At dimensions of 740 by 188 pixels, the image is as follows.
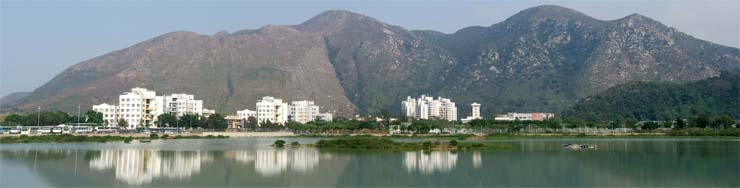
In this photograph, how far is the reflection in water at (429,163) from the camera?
106 ft

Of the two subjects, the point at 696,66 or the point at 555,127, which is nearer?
the point at 555,127

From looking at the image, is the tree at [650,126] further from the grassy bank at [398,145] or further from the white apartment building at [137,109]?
the white apartment building at [137,109]

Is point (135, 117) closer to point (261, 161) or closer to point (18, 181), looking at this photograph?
point (261, 161)

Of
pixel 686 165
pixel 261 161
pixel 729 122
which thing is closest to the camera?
pixel 686 165

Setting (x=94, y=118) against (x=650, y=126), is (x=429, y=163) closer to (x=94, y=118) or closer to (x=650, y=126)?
(x=650, y=126)

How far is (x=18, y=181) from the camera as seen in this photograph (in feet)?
86.2

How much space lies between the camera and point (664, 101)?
132 meters

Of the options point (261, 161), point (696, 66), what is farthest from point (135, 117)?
point (696, 66)

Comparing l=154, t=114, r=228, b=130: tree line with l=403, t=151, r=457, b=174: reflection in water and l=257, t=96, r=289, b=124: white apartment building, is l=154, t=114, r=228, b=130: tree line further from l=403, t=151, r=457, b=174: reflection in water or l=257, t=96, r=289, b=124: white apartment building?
l=403, t=151, r=457, b=174: reflection in water

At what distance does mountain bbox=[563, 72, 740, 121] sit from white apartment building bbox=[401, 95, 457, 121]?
128 feet

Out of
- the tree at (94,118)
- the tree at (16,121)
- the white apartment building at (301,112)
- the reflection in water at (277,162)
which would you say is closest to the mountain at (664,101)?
the white apartment building at (301,112)

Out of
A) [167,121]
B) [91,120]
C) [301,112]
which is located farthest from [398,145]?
[301,112]

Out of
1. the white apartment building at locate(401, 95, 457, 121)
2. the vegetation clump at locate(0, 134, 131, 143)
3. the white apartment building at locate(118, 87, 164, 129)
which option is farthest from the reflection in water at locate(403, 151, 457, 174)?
the white apartment building at locate(401, 95, 457, 121)

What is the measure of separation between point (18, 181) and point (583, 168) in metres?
25.5
